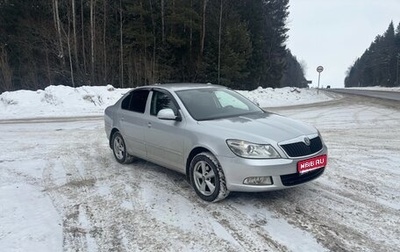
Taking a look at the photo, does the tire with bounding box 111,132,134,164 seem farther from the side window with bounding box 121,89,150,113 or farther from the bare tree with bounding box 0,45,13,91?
the bare tree with bounding box 0,45,13,91

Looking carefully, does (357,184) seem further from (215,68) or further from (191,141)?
(215,68)

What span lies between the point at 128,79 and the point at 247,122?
23118mm

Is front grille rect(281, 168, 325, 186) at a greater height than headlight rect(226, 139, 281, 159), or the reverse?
headlight rect(226, 139, 281, 159)

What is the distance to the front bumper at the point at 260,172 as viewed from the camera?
4.21m

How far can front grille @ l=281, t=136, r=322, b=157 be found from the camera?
432cm

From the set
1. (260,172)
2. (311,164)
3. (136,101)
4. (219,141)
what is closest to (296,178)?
(311,164)

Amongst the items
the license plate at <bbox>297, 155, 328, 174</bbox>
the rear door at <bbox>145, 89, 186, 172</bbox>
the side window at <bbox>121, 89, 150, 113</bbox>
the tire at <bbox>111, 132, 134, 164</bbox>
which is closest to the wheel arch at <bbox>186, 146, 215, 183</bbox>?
the rear door at <bbox>145, 89, 186, 172</bbox>

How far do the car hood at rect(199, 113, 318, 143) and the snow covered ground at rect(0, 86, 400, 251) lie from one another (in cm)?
91

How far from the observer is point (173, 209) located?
4469 mm

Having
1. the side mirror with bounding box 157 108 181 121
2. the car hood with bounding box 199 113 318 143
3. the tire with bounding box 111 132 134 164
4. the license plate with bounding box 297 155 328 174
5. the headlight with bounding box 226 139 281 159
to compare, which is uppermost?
the side mirror with bounding box 157 108 181 121

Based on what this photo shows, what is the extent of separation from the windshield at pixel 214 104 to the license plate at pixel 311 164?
→ 1.37 metres

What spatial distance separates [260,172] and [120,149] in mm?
3395

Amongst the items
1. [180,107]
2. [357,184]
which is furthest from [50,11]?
[357,184]

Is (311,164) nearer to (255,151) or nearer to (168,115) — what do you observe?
(255,151)
